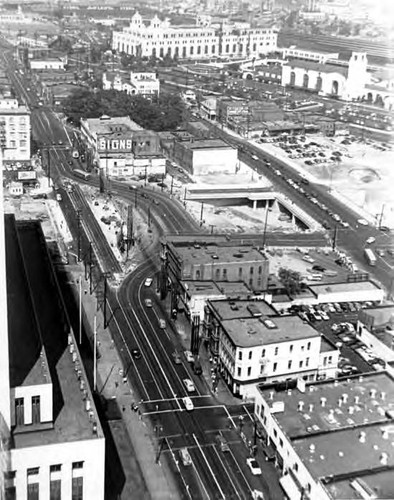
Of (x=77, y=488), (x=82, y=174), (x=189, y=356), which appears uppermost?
(x=77, y=488)

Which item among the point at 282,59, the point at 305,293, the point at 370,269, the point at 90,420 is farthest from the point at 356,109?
the point at 90,420

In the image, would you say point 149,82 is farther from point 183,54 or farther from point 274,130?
point 183,54

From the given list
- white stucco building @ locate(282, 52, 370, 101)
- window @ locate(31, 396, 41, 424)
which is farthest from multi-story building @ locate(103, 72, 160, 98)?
window @ locate(31, 396, 41, 424)

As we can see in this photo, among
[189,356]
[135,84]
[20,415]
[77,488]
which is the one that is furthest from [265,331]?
[135,84]

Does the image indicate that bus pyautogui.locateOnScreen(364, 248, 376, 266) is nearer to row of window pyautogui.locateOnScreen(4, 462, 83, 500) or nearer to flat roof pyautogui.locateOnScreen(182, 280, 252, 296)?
flat roof pyautogui.locateOnScreen(182, 280, 252, 296)

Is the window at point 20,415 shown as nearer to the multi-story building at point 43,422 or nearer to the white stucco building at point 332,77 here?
the multi-story building at point 43,422

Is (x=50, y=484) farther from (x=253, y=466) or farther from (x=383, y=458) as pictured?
(x=383, y=458)
